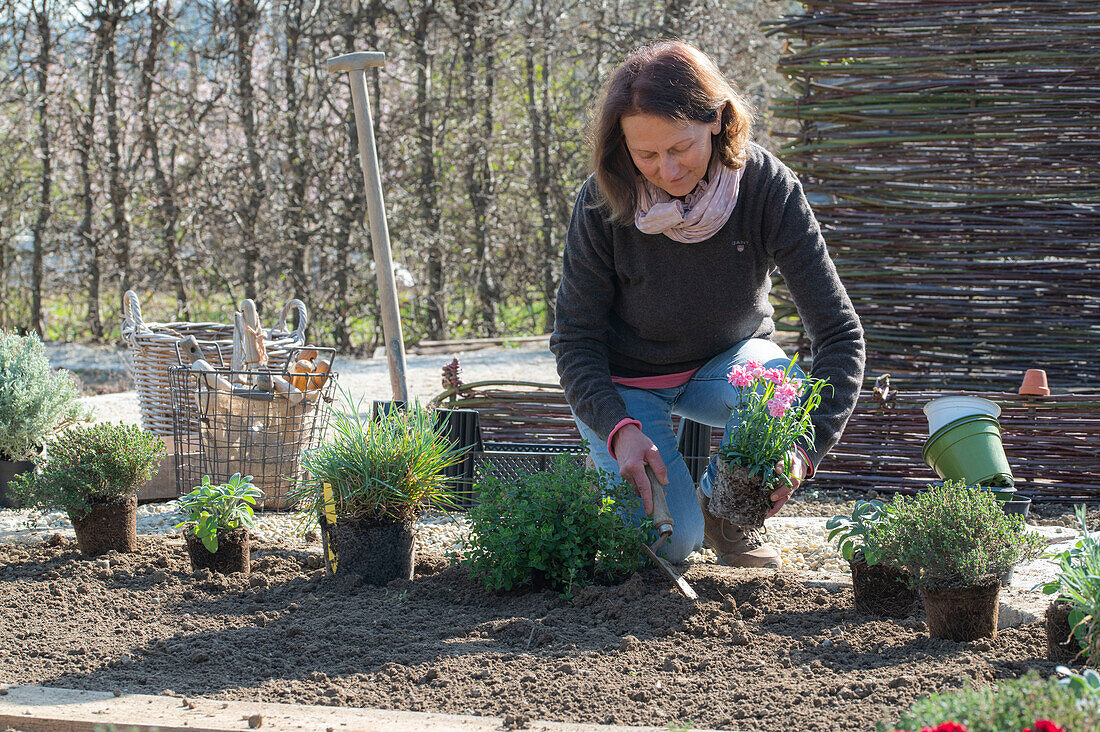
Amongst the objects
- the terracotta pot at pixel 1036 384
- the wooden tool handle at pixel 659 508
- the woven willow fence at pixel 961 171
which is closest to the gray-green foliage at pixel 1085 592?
the wooden tool handle at pixel 659 508

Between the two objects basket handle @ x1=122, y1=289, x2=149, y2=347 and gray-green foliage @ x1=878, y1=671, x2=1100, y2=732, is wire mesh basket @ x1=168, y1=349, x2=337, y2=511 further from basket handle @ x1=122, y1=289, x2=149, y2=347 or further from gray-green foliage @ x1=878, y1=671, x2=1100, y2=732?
gray-green foliage @ x1=878, y1=671, x2=1100, y2=732

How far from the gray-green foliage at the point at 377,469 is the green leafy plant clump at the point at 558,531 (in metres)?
0.19

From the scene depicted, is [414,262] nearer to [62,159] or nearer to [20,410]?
[62,159]

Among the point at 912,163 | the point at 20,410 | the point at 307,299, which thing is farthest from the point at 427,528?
the point at 307,299

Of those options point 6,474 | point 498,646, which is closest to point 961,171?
point 498,646

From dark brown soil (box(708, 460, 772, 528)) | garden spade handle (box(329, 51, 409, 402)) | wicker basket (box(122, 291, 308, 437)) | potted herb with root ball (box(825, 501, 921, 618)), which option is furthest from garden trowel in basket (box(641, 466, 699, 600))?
wicker basket (box(122, 291, 308, 437))

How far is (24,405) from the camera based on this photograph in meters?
3.21

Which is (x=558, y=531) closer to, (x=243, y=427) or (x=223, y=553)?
(x=223, y=553)

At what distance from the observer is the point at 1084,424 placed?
339 cm

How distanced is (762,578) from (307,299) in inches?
229

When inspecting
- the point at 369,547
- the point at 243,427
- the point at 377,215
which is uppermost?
the point at 377,215

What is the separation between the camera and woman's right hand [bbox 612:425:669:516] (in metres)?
2.24

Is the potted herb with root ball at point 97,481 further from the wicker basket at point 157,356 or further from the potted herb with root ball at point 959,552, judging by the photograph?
the potted herb with root ball at point 959,552

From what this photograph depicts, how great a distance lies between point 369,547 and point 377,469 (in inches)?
8.1
